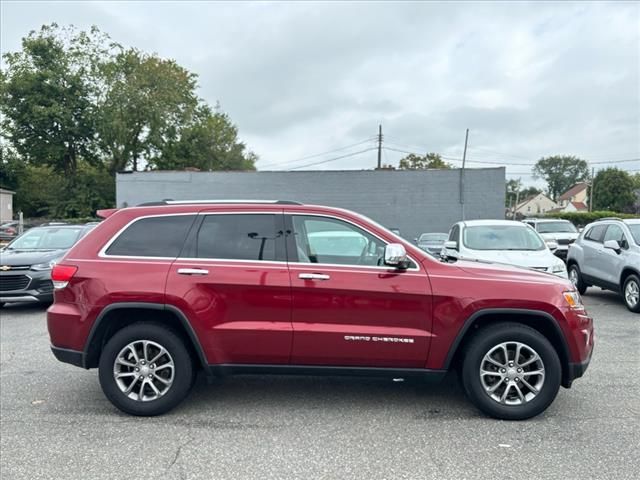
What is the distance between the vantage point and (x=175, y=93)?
42.5 meters

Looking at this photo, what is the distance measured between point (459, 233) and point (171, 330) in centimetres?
670

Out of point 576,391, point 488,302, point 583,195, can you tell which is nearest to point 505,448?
point 488,302

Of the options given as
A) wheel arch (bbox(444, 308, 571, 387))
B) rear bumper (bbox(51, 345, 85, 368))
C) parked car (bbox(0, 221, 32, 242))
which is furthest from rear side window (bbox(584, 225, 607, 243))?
parked car (bbox(0, 221, 32, 242))

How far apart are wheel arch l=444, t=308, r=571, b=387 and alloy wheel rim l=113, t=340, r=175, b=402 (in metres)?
2.32

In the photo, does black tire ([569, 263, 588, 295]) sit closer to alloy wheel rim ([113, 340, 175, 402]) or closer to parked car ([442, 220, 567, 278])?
parked car ([442, 220, 567, 278])

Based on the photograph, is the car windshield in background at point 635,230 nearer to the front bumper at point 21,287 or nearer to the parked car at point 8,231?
the front bumper at point 21,287

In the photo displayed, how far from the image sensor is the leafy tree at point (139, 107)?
4016 cm

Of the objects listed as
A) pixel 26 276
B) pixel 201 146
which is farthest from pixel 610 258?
pixel 201 146

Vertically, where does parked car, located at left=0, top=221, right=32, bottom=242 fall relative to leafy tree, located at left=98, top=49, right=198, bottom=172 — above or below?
below

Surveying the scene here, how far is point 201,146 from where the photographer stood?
48031 mm

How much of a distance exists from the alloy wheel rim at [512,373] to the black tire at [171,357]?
243 cm

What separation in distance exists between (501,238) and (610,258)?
2135mm

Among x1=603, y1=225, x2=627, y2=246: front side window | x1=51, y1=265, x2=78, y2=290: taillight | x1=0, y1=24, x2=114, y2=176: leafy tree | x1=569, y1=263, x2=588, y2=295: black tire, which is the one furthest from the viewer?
x1=0, y1=24, x2=114, y2=176: leafy tree

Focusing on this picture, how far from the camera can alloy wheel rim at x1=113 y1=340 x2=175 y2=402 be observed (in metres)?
4.15
